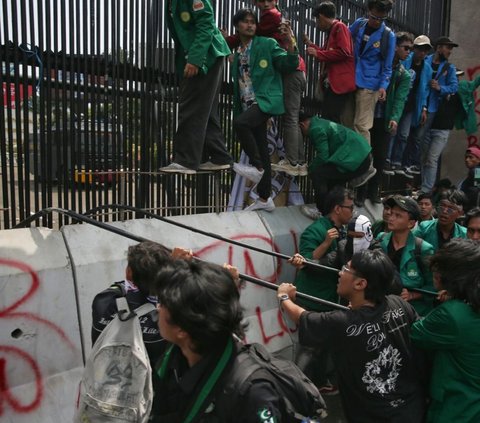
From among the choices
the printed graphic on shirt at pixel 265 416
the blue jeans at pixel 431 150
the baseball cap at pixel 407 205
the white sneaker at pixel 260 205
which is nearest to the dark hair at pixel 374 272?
the printed graphic on shirt at pixel 265 416

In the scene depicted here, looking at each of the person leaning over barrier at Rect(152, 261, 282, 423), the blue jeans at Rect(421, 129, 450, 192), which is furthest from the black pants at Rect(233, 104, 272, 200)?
the blue jeans at Rect(421, 129, 450, 192)

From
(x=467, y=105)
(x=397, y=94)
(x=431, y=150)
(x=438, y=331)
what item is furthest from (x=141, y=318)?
(x=467, y=105)

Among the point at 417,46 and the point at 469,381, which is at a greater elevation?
the point at 417,46

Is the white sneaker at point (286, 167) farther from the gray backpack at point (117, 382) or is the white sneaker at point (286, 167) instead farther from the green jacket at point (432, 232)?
the gray backpack at point (117, 382)

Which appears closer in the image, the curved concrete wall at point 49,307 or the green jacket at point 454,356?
the green jacket at point 454,356

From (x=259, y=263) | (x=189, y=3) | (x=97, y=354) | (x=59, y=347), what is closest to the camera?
(x=97, y=354)

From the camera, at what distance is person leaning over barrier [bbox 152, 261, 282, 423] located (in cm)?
168

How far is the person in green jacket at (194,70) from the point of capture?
4719mm

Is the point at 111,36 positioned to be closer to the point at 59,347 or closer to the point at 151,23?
the point at 151,23

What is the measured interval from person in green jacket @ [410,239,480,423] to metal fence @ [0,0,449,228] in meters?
2.94

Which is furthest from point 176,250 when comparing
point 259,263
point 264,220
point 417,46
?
point 417,46

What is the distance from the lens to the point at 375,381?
2.74 metres

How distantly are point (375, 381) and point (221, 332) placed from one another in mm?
1310

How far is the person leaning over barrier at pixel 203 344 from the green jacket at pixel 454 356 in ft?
4.18
